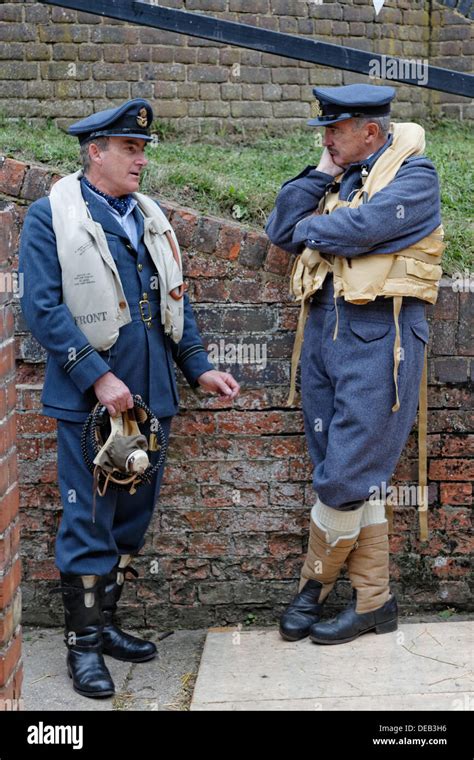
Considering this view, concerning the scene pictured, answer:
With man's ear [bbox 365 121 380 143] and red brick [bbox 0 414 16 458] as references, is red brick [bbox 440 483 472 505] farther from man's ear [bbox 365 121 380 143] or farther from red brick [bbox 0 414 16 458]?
red brick [bbox 0 414 16 458]

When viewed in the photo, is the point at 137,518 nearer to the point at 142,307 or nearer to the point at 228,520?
the point at 228,520

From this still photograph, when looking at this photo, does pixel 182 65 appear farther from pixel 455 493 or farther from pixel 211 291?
pixel 455 493

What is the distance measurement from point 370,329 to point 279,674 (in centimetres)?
134

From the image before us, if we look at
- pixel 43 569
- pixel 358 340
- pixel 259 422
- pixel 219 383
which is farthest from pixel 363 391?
pixel 43 569

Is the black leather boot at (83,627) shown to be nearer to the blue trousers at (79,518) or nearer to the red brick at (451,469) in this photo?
the blue trousers at (79,518)

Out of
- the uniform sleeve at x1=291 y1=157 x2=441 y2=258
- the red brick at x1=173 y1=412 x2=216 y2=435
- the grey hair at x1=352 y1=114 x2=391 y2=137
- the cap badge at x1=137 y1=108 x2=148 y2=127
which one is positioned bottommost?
the red brick at x1=173 y1=412 x2=216 y2=435

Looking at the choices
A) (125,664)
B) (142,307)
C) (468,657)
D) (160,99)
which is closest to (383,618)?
(468,657)

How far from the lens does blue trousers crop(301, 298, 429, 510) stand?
146 inches

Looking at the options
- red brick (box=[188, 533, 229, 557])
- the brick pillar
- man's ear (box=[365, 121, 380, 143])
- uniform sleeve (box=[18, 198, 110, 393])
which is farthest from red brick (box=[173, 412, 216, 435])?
the brick pillar

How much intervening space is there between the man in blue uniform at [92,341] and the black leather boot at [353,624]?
2.78 ft

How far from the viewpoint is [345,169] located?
12.6ft

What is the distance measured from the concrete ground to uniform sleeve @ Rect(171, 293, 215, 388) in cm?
111

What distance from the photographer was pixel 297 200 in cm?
386

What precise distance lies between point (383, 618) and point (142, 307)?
1.58 meters
